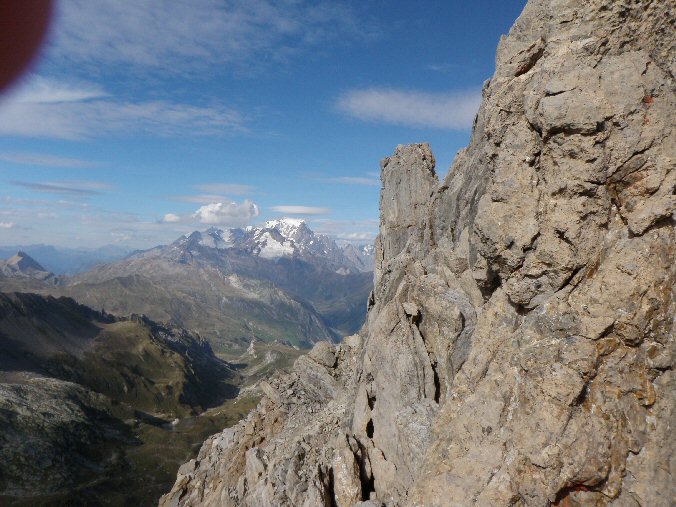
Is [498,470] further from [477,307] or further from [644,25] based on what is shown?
[644,25]

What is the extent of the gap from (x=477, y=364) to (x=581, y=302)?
6.81 meters

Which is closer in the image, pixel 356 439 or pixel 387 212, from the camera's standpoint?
pixel 356 439

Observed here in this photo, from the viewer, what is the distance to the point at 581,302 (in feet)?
63.5

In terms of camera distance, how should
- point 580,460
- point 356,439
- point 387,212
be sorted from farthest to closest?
1. point 387,212
2. point 356,439
3. point 580,460

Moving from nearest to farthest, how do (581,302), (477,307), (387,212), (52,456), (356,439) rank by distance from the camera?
(581,302)
(477,307)
(356,439)
(387,212)
(52,456)

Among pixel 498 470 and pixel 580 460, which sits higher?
pixel 580 460

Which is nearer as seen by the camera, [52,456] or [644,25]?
[644,25]

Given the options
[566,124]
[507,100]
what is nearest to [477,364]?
[566,124]

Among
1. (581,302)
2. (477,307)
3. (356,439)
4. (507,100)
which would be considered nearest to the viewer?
(581,302)

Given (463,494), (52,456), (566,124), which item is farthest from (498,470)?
(52,456)

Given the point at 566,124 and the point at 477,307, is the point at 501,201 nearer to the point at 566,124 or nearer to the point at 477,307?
the point at 566,124

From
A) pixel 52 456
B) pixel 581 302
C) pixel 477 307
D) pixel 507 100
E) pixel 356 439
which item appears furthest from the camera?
pixel 52 456

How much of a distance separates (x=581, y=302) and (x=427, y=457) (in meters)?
11.5

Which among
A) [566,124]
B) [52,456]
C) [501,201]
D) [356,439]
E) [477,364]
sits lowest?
[52,456]
